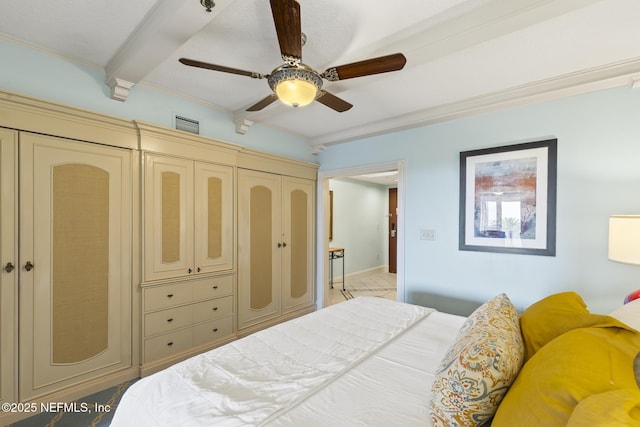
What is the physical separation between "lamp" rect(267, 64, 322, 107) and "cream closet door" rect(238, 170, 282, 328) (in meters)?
1.60

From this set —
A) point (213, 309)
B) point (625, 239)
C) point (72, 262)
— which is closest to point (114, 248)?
point (72, 262)

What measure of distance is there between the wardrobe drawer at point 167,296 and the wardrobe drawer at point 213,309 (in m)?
0.15

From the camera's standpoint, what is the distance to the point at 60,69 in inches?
80.5

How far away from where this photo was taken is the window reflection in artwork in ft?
7.98

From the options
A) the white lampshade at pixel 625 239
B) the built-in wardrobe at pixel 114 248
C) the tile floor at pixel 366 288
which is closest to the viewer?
the white lampshade at pixel 625 239

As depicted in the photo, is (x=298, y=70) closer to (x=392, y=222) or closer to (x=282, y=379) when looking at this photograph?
(x=282, y=379)

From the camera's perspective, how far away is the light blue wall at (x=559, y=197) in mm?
→ 2113

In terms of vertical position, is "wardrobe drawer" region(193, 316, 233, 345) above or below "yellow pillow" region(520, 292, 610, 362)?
below

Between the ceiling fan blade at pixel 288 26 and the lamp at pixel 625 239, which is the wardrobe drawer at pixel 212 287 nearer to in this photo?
the ceiling fan blade at pixel 288 26

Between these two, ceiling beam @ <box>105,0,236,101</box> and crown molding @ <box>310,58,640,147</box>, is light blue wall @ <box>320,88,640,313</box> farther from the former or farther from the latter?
ceiling beam @ <box>105,0,236,101</box>

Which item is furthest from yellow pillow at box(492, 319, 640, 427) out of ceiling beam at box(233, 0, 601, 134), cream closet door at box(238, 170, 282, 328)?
cream closet door at box(238, 170, 282, 328)

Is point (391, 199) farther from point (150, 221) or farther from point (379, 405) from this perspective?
point (379, 405)

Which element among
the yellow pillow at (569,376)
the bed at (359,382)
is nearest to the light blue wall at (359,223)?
the bed at (359,382)

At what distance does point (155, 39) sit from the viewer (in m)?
1.67
